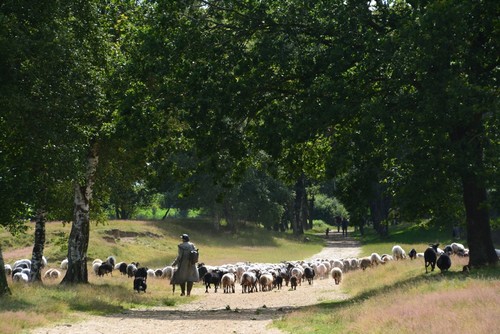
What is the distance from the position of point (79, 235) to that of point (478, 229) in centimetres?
1411

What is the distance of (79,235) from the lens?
85.0 feet

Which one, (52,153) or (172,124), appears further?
(172,124)

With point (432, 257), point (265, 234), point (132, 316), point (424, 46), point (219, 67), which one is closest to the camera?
point (132, 316)

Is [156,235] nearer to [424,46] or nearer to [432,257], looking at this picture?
[432,257]

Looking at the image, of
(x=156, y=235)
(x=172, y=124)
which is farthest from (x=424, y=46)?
(x=156, y=235)

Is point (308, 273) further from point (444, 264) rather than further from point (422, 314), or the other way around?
point (422, 314)

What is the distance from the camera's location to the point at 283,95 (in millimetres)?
A: 24844

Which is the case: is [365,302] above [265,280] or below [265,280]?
above

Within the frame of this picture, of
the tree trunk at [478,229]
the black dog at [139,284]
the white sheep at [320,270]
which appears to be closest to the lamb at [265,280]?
the black dog at [139,284]

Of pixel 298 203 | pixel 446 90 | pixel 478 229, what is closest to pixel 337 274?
pixel 478 229

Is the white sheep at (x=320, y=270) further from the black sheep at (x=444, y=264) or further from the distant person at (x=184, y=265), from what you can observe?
the black sheep at (x=444, y=264)

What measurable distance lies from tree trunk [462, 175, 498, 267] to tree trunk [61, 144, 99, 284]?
13358mm

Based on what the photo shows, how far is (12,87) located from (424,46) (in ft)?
37.9

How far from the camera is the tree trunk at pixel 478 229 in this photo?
79.4 ft
